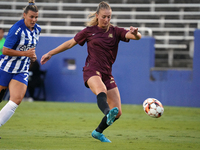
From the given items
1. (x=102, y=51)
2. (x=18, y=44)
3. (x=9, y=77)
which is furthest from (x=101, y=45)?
(x=9, y=77)

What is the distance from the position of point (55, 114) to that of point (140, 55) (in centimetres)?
452

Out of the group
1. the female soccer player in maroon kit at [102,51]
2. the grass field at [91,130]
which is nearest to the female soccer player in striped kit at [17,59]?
the female soccer player in maroon kit at [102,51]

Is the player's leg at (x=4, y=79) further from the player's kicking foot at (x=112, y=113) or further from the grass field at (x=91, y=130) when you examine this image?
the player's kicking foot at (x=112, y=113)

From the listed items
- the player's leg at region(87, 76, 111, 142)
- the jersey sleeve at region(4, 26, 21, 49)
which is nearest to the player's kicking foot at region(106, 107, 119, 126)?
the player's leg at region(87, 76, 111, 142)

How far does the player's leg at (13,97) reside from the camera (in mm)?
5004

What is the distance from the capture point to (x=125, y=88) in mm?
12242

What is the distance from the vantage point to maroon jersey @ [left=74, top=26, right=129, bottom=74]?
5113mm

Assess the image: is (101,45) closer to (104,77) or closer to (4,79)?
(104,77)

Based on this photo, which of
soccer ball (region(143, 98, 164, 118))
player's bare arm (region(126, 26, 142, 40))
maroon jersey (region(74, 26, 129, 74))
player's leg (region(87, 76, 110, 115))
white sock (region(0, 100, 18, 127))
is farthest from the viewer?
soccer ball (region(143, 98, 164, 118))

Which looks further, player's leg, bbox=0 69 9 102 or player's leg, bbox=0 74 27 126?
player's leg, bbox=0 69 9 102

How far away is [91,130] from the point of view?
257 inches

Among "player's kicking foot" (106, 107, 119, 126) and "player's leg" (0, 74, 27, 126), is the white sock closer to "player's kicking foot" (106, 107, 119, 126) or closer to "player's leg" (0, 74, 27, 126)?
"player's leg" (0, 74, 27, 126)

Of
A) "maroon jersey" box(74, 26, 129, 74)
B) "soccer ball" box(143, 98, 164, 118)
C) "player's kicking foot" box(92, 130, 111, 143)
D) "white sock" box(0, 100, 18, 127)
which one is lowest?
"player's kicking foot" box(92, 130, 111, 143)

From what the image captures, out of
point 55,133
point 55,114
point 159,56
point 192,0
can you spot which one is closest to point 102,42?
point 55,133
